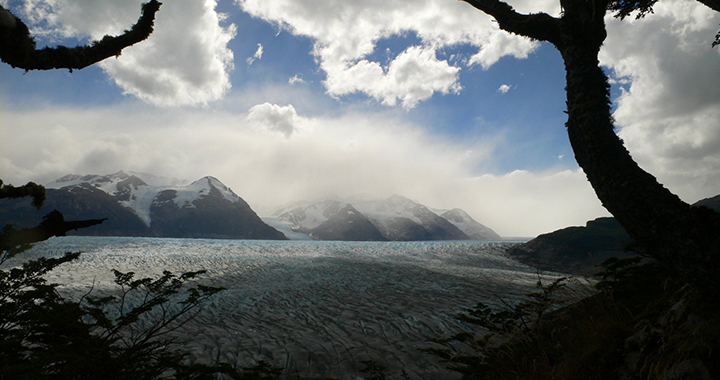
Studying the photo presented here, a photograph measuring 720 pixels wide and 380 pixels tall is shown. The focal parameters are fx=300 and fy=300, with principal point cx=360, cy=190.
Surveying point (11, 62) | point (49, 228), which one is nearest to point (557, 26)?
point (11, 62)

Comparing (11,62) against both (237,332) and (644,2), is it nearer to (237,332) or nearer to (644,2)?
(237,332)

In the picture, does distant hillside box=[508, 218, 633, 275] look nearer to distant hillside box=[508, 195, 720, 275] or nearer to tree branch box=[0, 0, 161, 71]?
distant hillside box=[508, 195, 720, 275]

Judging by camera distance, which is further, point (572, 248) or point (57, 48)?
point (572, 248)

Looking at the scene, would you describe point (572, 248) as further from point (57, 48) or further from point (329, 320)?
point (57, 48)

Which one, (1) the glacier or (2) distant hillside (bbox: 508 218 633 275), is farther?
(2) distant hillside (bbox: 508 218 633 275)

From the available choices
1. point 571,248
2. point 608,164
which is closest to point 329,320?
point 608,164

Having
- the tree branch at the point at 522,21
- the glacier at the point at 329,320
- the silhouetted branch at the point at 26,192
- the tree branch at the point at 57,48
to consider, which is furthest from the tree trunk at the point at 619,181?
the silhouetted branch at the point at 26,192

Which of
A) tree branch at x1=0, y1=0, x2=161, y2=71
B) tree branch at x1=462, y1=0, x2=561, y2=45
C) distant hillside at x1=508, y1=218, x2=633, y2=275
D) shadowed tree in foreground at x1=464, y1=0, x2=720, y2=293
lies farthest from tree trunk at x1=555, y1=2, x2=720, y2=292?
distant hillside at x1=508, y1=218, x2=633, y2=275
